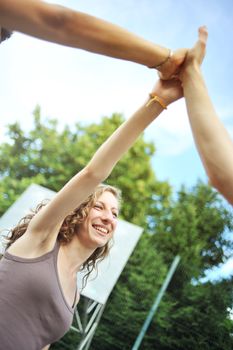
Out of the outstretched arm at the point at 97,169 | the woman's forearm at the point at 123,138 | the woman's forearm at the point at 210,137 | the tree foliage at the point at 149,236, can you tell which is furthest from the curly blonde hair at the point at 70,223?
the tree foliage at the point at 149,236

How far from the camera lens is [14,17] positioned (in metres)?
0.79

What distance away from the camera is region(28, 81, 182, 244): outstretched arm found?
4.83 ft

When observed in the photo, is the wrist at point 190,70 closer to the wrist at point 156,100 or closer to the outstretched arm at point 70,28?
the wrist at point 156,100

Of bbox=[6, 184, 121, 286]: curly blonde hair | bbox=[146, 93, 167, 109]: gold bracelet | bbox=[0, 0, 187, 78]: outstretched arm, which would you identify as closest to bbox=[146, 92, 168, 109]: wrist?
bbox=[146, 93, 167, 109]: gold bracelet

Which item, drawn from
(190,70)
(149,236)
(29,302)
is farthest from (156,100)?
Answer: (149,236)

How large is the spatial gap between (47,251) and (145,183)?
1307 cm

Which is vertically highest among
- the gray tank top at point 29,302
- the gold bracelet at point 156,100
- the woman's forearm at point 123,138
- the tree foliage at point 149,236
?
Answer: the tree foliage at point 149,236

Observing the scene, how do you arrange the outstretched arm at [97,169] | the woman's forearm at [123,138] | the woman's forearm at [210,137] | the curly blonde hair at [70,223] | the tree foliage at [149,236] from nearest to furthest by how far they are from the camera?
the woman's forearm at [210,137] < the outstretched arm at [97,169] < the woman's forearm at [123,138] < the curly blonde hair at [70,223] < the tree foliage at [149,236]

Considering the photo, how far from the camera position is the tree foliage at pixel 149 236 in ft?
32.6

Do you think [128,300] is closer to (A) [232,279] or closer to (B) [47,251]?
(A) [232,279]

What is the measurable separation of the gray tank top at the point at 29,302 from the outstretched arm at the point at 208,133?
785 mm

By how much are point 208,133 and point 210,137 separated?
0.02 meters

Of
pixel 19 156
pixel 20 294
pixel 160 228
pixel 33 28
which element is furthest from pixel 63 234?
pixel 19 156

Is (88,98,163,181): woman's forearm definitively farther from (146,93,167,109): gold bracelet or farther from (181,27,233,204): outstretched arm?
(181,27,233,204): outstretched arm
